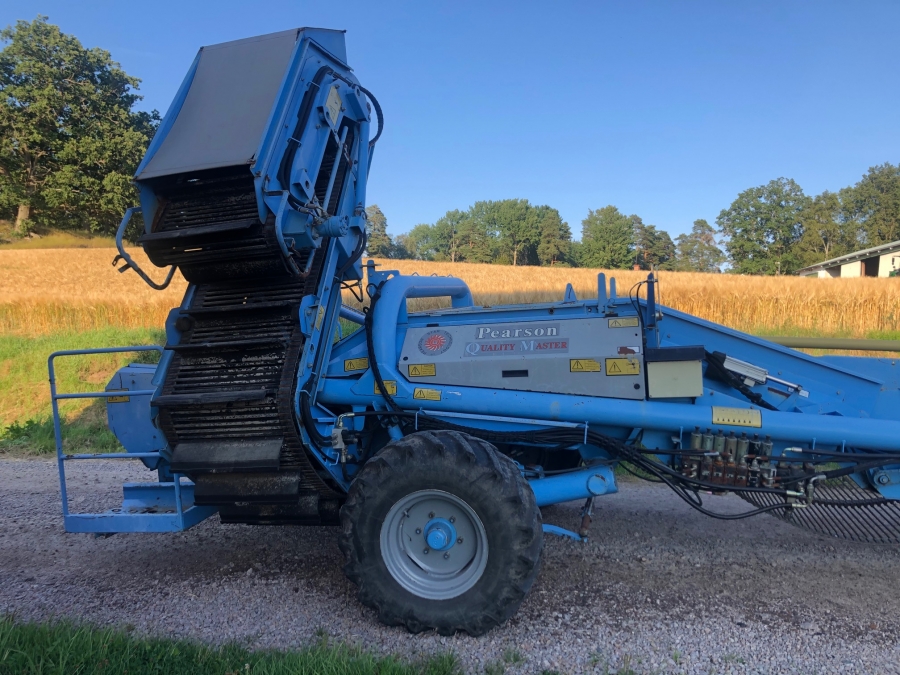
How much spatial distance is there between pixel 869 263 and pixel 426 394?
153 ft

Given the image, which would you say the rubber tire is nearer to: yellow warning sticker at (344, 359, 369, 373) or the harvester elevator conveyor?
the harvester elevator conveyor

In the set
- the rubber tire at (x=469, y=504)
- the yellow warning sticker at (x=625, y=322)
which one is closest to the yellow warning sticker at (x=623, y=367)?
the yellow warning sticker at (x=625, y=322)

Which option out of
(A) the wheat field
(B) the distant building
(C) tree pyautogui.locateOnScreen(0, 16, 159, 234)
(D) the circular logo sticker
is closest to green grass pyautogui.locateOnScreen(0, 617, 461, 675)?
(D) the circular logo sticker

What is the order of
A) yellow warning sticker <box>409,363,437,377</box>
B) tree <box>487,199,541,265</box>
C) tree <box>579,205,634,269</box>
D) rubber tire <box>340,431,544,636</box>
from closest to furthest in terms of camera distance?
rubber tire <box>340,431,544,636</box>
yellow warning sticker <box>409,363,437,377</box>
tree <box>579,205,634,269</box>
tree <box>487,199,541,265</box>

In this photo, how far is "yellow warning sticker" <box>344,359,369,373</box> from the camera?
4.04 m

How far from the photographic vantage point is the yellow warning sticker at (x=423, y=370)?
12.8ft

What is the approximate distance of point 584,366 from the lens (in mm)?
3658

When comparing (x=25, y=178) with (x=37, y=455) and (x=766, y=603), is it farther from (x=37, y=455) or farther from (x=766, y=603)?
(x=766, y=603)

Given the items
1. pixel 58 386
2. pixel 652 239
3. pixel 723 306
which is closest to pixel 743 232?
pixel 652 239

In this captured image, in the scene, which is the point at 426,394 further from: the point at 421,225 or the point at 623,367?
the point at 421,225

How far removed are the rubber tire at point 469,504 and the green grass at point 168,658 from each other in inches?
12.4

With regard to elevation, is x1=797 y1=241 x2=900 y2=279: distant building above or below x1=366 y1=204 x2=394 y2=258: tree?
below

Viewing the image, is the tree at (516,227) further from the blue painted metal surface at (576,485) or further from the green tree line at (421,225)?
the blue painted metal surface at (576,485)

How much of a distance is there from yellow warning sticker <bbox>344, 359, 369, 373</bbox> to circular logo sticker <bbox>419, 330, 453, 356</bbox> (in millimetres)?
376
